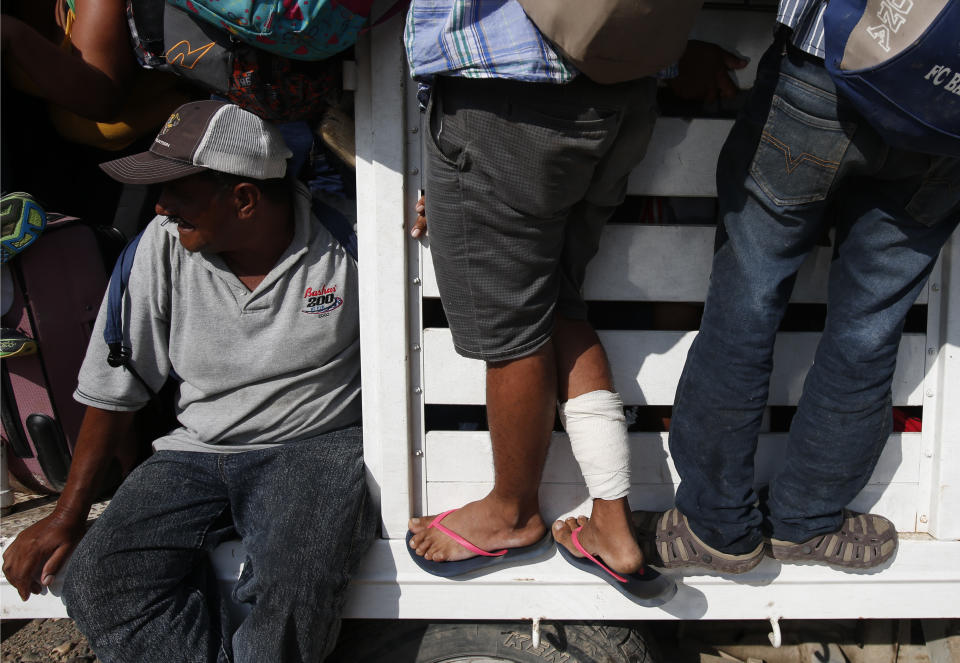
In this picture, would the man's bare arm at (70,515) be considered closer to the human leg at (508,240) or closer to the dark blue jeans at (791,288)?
the human leg at (508,240)

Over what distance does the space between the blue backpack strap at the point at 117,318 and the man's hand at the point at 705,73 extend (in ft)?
4.98

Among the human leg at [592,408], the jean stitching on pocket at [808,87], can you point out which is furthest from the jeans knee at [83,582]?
the jean stitching on pocket at [808,87]

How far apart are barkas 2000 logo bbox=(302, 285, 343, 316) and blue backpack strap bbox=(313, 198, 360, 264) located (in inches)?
5.3

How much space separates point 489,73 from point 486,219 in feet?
0.92

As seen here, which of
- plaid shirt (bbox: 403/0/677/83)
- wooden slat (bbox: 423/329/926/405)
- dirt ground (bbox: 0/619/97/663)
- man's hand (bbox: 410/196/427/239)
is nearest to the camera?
plaid shirt (bbox: 403/0/677/83)

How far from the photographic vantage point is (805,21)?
1268 millimetres

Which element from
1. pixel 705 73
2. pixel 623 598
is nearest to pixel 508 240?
pixel 705 73

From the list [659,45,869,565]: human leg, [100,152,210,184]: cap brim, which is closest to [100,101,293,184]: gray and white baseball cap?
[100,152,210,184]: cap brim

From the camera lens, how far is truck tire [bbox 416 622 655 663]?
179 centimetres

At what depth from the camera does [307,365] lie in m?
1.91

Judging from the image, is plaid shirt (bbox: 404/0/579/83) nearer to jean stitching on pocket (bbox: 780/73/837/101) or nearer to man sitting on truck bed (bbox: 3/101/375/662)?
jean stitching on pocket (bbox: 780/73/837/101)

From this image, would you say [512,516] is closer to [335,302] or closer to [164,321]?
[335,302]

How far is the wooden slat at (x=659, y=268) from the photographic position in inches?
69.4

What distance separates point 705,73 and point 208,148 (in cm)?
125
